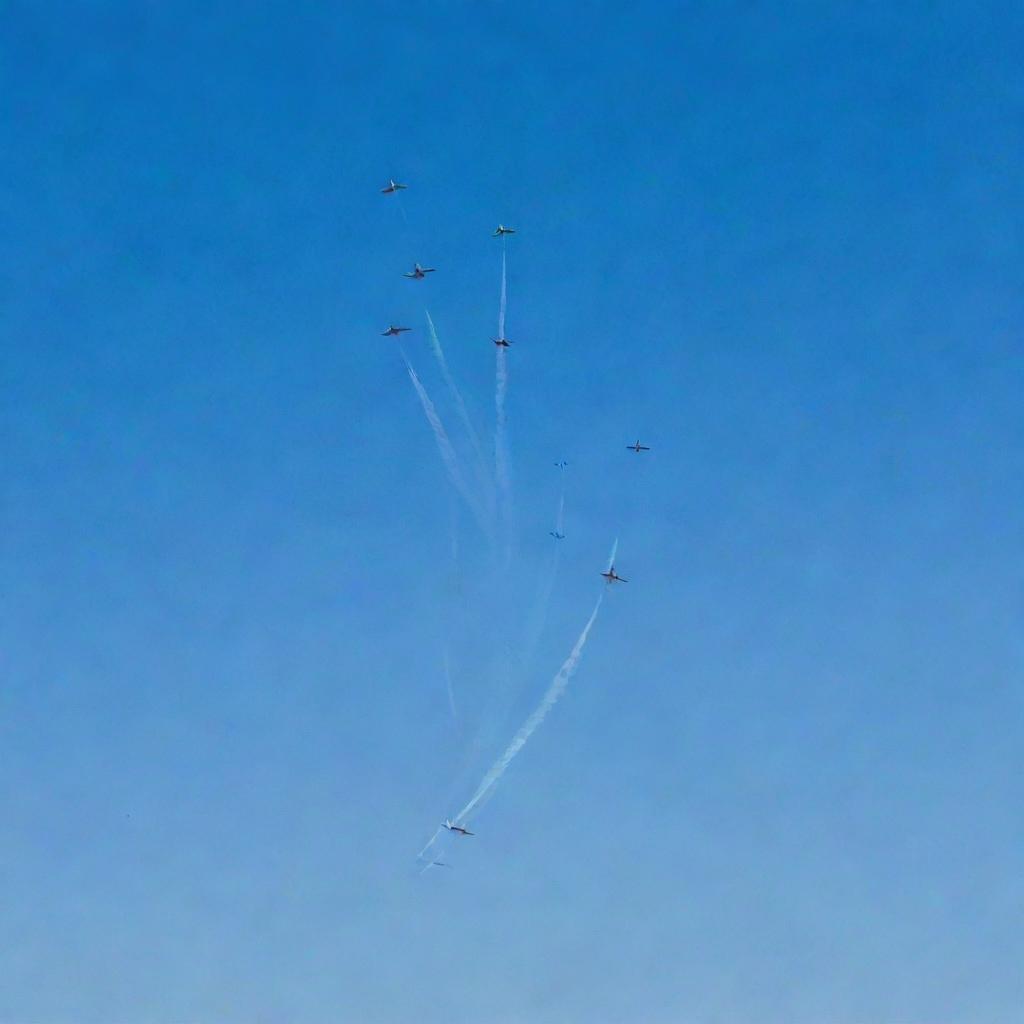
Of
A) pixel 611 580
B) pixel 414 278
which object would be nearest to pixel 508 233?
pixel 414 278

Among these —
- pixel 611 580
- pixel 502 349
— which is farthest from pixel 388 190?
pixel 611 580

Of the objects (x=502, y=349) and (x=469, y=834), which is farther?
(x=502, y=349)

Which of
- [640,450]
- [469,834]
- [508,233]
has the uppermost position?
[508,233]

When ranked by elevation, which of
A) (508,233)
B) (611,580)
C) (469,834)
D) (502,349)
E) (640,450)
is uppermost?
(508,233)

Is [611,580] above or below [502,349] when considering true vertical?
below

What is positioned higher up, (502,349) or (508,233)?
(508,233)

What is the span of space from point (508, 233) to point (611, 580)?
25350mm

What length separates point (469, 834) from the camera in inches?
3125

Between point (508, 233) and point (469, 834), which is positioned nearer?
point (469, 834)

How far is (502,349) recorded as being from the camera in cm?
8825

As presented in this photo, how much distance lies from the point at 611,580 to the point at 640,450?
9.43 m

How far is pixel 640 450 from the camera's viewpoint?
277 feet

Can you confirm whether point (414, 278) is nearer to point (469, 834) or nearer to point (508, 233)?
point (508, 233)

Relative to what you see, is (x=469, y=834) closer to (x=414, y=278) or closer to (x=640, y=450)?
(x=640, y=450)
